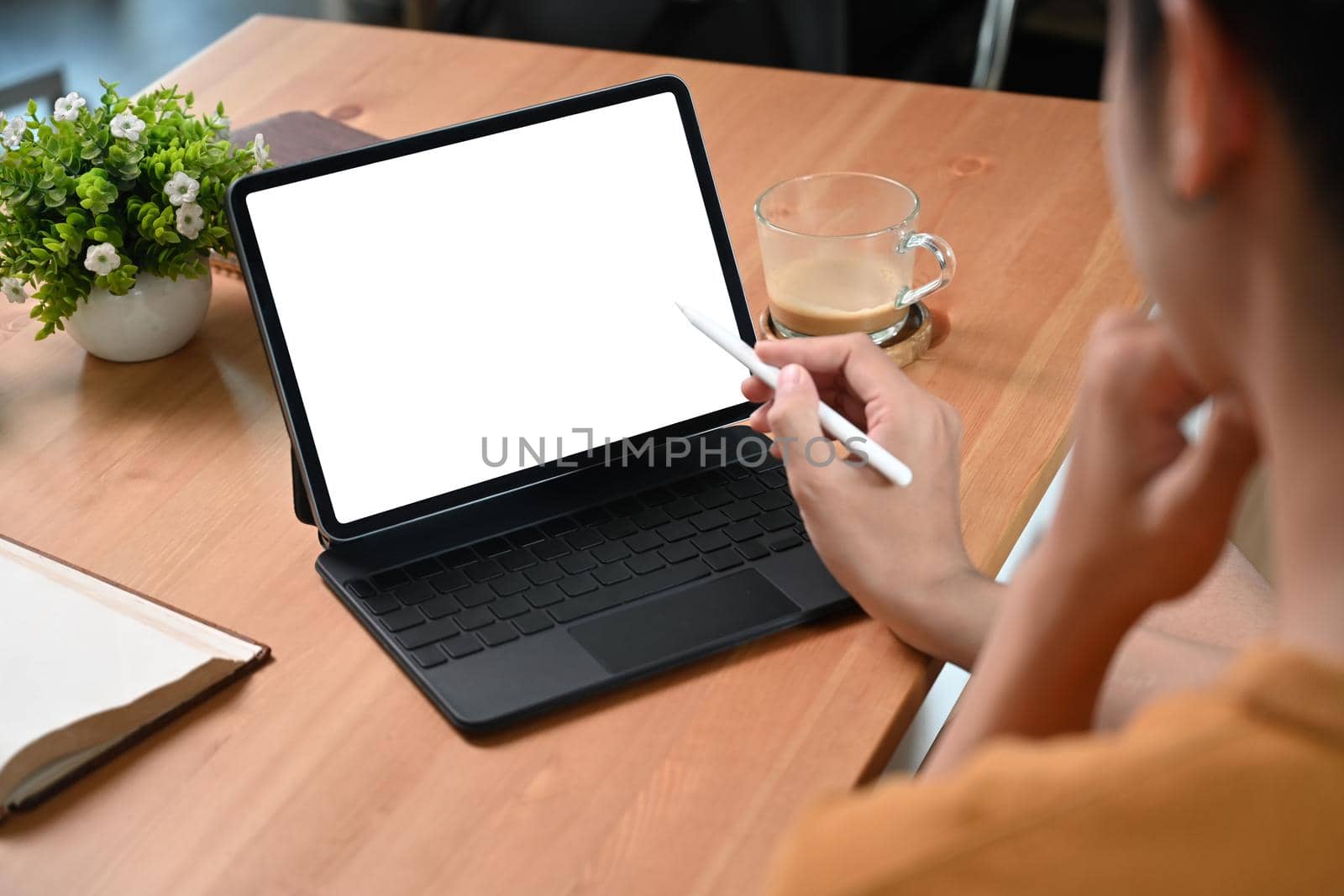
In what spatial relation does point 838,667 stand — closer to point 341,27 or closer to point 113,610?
point 113,610

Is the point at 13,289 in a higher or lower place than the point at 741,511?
higher

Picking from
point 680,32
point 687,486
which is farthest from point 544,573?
point 680,32

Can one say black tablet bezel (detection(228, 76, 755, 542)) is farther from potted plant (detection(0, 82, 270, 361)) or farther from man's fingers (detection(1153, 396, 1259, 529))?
man's fingers (detection(1153, 396, 1259, 529))

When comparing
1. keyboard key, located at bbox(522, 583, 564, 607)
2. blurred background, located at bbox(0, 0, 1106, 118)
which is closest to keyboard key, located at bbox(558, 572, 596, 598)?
keyboard key, located at bbox(522, 583, 564, 607)

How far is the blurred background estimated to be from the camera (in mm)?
2033

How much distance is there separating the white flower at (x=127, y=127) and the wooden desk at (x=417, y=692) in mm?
177

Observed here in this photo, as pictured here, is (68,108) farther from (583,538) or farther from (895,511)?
(895,511)

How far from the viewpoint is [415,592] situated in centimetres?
78

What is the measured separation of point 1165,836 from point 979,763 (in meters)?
0.06

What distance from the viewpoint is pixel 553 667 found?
72cm

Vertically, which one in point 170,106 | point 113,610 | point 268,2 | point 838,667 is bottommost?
point 268,2

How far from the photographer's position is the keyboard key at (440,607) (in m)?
0.77

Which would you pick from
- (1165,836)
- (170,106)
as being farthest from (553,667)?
(170,106)

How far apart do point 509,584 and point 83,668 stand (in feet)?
0.77
